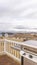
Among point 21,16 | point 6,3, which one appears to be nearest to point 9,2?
point 6,3

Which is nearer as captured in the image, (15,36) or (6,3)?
(6,3)

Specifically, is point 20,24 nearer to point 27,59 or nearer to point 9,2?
point 9,2

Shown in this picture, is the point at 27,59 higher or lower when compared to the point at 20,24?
lower

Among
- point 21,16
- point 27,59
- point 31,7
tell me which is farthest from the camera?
point 21,16

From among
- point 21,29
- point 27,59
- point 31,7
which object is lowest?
point 27,59

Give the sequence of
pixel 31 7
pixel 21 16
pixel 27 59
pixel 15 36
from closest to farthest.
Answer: pixel 27 59
pixel 31 7
pixel 21 16
pixel 15 36

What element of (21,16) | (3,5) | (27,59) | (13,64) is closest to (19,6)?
(3,5)

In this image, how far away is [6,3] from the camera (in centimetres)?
358

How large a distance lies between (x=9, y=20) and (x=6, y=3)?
1335 millimetres

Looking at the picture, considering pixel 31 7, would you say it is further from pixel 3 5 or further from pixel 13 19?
pixel 13 19

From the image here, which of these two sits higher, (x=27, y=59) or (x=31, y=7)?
(x=31, y=7)

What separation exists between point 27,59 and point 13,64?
2.31 metres

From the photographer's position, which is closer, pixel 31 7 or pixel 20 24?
pixel 31 7

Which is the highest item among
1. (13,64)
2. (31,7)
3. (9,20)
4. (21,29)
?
(31,7)
